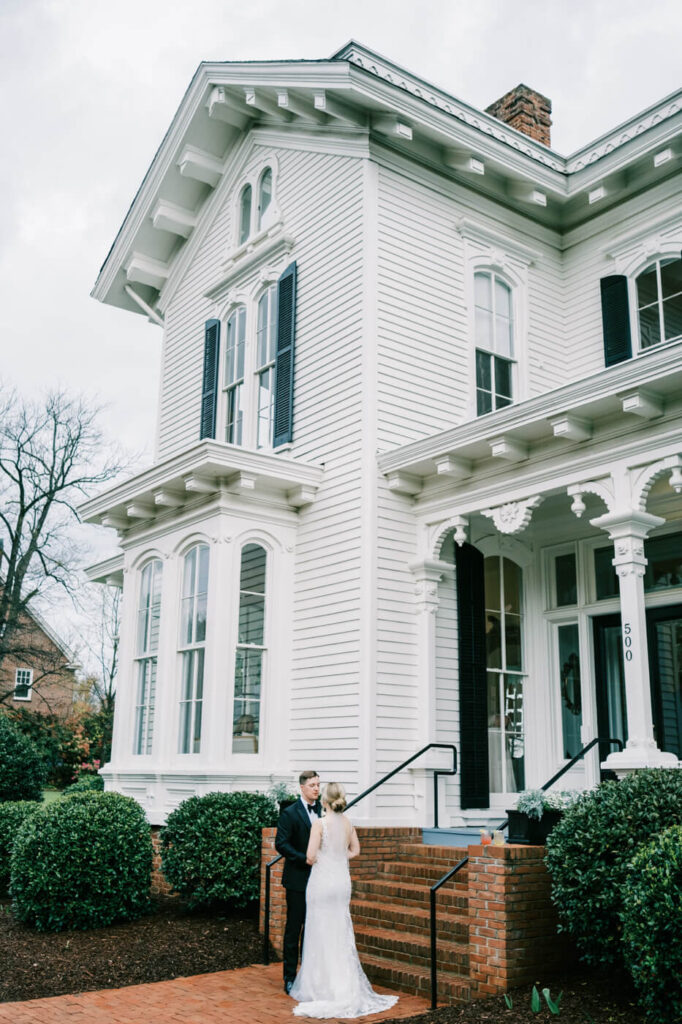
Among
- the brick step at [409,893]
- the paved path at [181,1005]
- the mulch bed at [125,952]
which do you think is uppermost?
the brick step at [409,893]

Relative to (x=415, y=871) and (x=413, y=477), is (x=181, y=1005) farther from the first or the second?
(x=413, y=477)

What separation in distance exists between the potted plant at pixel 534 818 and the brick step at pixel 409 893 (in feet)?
2.51

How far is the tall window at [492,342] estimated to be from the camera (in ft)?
41.0

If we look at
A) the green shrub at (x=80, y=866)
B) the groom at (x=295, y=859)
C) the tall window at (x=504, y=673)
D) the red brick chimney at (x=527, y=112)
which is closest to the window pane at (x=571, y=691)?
the tall window at (x=504, y=673)

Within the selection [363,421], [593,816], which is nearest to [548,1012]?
[593,816]

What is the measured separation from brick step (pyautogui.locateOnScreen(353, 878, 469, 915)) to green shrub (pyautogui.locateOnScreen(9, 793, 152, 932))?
2.36m

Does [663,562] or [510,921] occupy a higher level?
[663,562]

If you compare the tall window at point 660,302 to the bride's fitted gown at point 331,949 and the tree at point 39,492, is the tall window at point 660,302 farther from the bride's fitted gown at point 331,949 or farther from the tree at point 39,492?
the tree at point 39,492

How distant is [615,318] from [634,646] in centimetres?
567

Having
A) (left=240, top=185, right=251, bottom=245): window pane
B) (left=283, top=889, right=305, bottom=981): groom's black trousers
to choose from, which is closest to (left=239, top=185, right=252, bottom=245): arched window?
(left=240, top=185, right=251, bottom=245): window pane

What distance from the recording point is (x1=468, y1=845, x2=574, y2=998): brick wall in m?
6.87

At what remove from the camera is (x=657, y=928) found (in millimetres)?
5734

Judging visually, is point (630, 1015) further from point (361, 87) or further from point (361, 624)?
point (361, 87)

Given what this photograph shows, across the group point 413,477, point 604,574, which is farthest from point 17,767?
point 604,574
